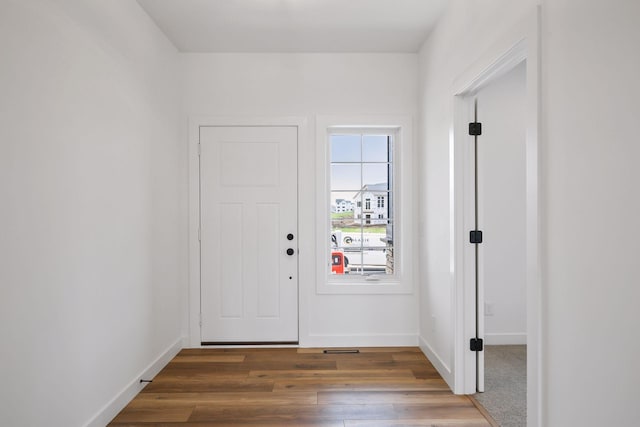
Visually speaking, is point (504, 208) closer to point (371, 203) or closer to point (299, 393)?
point (371, 203)

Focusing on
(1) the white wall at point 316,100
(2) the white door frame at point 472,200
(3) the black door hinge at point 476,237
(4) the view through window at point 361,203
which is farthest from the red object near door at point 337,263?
(3) the black door hinge at point 476,237

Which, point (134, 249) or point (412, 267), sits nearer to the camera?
point (134, 249)

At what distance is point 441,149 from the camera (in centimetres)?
292

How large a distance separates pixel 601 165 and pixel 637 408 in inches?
30.2

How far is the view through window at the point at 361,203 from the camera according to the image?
12.1 ft

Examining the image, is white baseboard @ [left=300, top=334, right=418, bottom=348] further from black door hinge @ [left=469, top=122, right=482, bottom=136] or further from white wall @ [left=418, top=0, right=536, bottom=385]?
black door hinge @ [left=469, top=122, right=482, bottom=136]

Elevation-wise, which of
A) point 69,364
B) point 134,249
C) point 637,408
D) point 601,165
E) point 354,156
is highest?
point 354,156

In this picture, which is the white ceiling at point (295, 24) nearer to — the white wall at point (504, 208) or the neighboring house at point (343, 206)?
the white wall at point (504, 208)

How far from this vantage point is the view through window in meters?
3.67

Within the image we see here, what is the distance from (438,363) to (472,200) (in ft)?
4.26

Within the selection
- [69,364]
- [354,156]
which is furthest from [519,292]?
[69,364]

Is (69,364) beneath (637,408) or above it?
beneath

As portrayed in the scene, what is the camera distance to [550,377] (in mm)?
1600

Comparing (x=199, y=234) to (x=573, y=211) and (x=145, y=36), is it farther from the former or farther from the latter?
(x=573, y=211)
